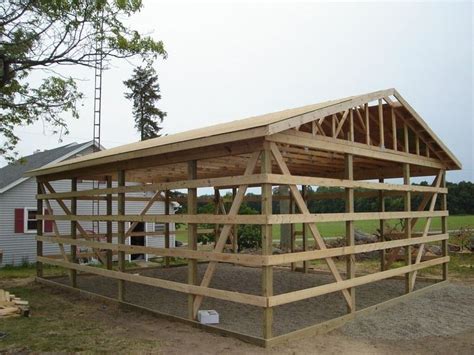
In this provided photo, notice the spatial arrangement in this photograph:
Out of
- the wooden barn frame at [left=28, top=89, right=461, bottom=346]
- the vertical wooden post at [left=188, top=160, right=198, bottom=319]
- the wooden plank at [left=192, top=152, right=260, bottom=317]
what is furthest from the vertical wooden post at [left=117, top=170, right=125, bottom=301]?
the wooden plank at [left=192, top=152, right=260, bottom=317]

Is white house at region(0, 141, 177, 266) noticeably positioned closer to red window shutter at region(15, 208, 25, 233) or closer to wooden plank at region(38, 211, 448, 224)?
red window shutter at region(15, 208, 25, 233)

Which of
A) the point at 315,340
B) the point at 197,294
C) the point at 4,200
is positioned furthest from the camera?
the point at 4,200

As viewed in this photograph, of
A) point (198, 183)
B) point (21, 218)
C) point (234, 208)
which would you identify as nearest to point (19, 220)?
point (21, 218)

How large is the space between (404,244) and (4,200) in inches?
602

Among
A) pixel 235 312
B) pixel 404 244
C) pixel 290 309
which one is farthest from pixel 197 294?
pixel 404 244

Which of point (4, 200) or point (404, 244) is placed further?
point (4, 200)

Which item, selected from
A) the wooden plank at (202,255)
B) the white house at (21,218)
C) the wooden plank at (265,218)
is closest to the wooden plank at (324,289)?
the wooden plank at (202,255)

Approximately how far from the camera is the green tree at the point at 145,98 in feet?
104

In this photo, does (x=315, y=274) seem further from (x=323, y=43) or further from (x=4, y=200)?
(x=4, y=200)

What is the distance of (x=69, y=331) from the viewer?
24.8ft

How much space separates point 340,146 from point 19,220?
14.9m

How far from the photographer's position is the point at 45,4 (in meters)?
8.94

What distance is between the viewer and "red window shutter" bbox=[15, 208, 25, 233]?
730 inches

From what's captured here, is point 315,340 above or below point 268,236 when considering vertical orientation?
below
